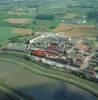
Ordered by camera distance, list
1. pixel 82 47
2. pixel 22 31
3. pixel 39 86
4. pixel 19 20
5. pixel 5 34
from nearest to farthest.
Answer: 1. pixel 39 86
2. pixel 82 47
3. pixel 5 34
4. pixel 22 31
5. pixel 19 20

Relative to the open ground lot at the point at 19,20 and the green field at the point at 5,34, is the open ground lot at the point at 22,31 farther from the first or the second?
the open ground lot at the point at 19,20

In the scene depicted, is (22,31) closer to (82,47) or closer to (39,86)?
(82,47)

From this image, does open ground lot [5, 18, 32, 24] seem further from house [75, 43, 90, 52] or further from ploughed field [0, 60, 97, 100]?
ploughed field [0, 60, 97, 100]

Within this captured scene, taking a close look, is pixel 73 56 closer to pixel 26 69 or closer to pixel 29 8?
pixel 26 69

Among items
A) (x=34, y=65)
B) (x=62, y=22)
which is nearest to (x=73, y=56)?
(x=34, y=65)

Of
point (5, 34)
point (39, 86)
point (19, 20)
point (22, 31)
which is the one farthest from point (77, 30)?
point (39, 86)

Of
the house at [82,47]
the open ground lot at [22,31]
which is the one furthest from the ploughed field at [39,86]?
the open ground lot at [22,31]

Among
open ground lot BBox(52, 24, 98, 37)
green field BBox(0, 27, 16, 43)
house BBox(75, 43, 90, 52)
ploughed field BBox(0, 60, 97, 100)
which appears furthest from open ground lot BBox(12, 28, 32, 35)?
ploughed field BBox(0, 60, 97, 100)

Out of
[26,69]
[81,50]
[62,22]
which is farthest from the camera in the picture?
[62,22]
